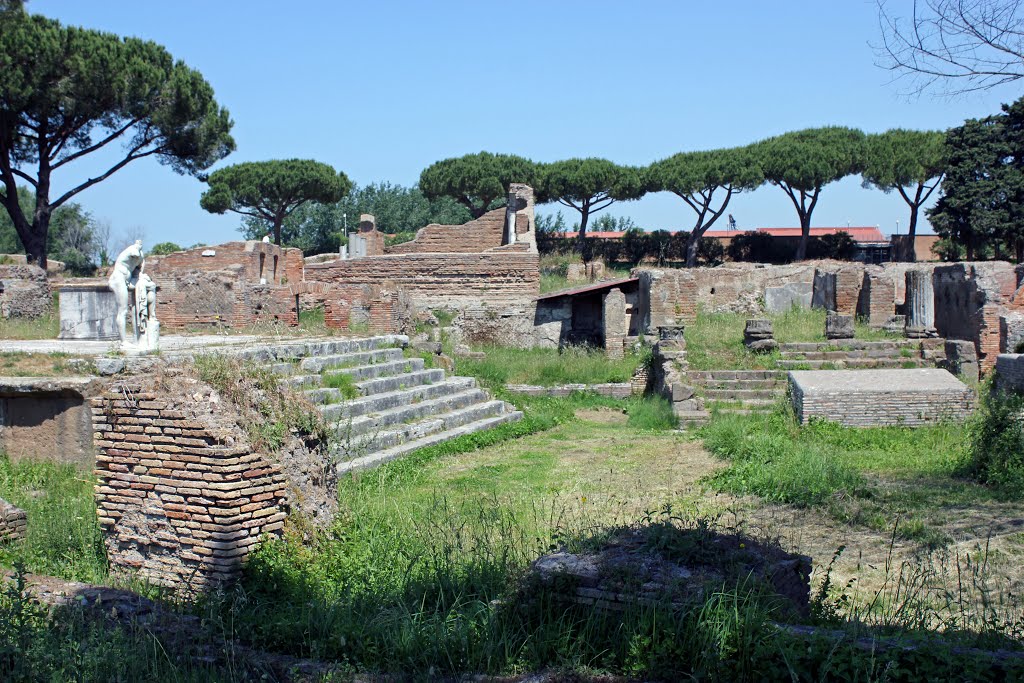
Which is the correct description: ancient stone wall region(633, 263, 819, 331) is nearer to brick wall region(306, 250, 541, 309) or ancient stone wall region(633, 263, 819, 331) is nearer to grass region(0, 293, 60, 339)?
brick wall region(306, 250, 541, 309)

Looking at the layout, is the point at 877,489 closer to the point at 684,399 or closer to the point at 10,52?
the point at 684,399

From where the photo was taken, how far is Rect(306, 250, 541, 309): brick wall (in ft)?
76.9

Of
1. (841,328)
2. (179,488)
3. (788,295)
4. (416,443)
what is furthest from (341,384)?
(788,295)

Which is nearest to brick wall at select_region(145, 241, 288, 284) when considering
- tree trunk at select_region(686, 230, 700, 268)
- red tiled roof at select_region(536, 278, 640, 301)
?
red tiled roof at select_region(536, 278, 640, 301)

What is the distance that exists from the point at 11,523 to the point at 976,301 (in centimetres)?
1463

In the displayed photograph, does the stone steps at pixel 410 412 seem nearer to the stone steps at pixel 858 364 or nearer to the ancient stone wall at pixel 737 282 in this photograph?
the stone steps at pixel 858 364

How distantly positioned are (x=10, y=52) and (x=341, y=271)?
1103 cm

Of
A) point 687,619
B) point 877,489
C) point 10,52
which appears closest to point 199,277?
point 877,489

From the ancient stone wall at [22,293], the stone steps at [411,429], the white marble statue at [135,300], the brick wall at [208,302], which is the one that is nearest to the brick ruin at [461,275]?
the ancient stone wall at [22,293]

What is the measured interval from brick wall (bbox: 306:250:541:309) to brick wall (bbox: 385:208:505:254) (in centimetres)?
380

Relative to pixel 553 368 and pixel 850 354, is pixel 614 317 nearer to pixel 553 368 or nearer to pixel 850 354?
pixel 553 368

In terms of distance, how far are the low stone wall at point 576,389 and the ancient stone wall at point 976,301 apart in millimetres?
5787

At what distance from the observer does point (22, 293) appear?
18078 millimetres

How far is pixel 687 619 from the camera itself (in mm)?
3744
